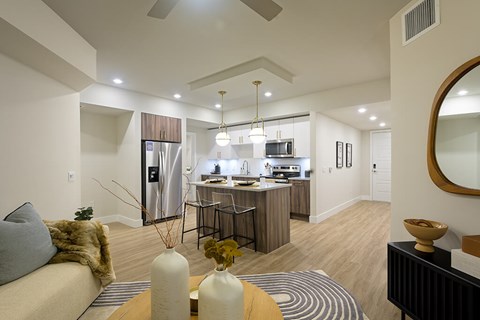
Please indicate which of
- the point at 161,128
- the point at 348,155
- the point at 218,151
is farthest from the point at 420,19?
the point at 218,151

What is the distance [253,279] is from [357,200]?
5.99 meters

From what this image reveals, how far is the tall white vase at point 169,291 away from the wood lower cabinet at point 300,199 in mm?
4163

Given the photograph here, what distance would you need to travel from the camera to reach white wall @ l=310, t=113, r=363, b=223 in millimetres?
4988

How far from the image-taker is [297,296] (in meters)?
2.25

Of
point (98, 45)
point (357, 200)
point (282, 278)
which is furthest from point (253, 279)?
point (357, 200)

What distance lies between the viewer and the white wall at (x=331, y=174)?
16.4 feet

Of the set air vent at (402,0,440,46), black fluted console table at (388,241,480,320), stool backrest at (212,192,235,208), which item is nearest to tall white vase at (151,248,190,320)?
black fluted console table at (388,241,480,320)

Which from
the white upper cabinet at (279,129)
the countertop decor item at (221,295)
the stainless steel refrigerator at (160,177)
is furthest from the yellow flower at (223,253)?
the white upper cabinet at (279,129)

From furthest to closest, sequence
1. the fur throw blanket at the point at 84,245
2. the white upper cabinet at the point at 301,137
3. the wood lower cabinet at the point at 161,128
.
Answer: the white upper cabinet at the point at 301,137
the wood lower cabinet at the point at 161,128
the fur throw blanket at the point at 84,245

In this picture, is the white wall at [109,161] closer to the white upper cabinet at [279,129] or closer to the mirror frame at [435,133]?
the white upper cabinet at [279,129]

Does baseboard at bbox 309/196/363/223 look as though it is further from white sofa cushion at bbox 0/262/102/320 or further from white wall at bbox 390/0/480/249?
white sofa cushion at bbox 0/262/102/320

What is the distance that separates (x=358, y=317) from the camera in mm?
1937

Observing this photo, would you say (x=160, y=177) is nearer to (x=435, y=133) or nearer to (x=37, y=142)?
(x=37, y=142)

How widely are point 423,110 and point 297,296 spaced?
2.00m
